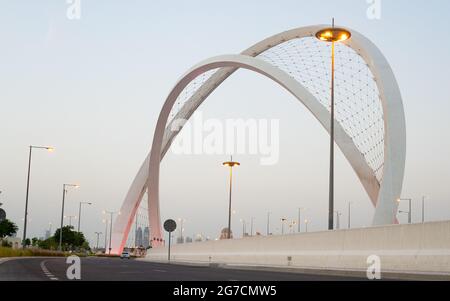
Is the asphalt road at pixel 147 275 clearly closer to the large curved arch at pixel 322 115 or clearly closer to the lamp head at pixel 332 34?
the lamp head at pixel 332 34

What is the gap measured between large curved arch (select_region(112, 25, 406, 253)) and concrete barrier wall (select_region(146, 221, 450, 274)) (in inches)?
316

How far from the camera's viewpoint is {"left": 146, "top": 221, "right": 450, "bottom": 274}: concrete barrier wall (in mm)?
15469

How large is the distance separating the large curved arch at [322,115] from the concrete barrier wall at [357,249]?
8017mm

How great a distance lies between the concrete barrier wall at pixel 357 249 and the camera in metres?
15.5

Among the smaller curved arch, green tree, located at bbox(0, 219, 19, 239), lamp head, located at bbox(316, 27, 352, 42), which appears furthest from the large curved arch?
green tree, located at bbox(0, 219, 19, 239)

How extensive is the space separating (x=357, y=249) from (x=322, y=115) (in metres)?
25.6

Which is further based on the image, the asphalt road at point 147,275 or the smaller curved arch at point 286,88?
the smaller curved arch at point 286,88

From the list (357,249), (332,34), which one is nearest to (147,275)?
(357,249)

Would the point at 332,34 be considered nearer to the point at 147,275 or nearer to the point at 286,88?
the point at 147,275

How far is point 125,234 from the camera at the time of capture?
8356 cm

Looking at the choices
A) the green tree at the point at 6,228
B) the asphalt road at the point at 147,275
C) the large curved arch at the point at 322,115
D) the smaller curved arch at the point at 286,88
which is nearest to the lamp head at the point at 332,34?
the large curved arch at the point at 322,115

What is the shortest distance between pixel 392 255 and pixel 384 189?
17.0 metres

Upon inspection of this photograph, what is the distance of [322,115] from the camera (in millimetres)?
44281
